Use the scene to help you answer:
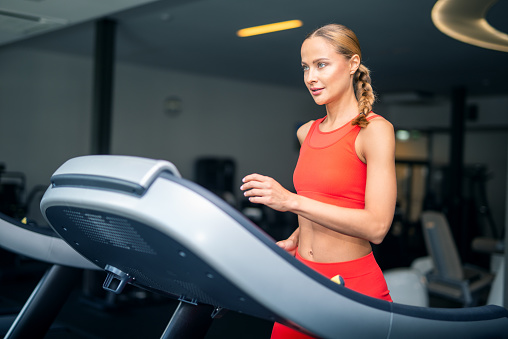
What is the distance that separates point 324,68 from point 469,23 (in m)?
3.91

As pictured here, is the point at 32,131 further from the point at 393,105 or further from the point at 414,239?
the point at 393,105

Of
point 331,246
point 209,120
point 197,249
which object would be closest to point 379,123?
point 331,246

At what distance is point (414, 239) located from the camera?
324 inches

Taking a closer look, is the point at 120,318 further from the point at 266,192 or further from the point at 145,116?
the point at 145,116

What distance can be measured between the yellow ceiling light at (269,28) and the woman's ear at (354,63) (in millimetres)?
3655

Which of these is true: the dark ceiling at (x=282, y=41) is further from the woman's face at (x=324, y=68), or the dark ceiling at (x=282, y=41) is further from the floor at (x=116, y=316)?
the woman's face at (x=324, y=68)

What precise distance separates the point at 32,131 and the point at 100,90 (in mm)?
2303

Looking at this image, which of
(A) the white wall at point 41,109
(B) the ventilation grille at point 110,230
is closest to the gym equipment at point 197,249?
(B) the ventilation grille at point 110,230

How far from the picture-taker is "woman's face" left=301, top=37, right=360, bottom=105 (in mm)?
1042

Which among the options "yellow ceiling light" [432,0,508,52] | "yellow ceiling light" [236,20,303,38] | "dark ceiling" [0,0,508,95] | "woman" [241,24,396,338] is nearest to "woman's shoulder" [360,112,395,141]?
"woman" [241,24,396,338]

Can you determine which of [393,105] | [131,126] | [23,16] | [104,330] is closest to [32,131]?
[131,126]

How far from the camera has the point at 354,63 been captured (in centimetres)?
110

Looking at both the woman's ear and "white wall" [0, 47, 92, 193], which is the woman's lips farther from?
"white wall" [0, 47, 92, 193]

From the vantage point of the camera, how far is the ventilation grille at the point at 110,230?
73 centimetres
